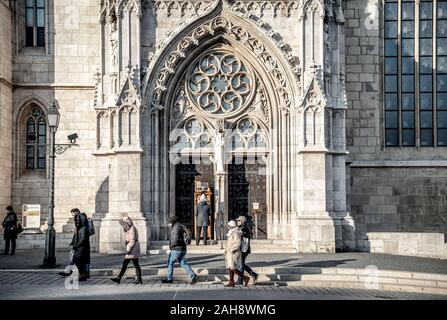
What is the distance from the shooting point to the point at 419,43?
25078 mm

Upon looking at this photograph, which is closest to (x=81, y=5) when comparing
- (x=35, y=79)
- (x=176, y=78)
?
(x=35, y=79)

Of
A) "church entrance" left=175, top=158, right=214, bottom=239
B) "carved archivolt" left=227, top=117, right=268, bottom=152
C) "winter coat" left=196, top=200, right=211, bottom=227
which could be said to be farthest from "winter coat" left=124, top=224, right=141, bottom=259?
"carved archivolt" left=227, top=117, right=268, bottom=152

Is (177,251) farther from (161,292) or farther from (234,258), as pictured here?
(161,292)

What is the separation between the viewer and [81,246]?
1556 centimetres

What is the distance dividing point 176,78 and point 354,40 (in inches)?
290

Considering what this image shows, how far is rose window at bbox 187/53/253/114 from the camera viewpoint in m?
22.6

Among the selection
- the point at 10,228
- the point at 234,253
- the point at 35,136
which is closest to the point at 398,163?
the point at 234,253

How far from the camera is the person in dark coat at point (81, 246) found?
1555 centimetres

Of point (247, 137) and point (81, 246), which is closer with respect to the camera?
point (81, 246)

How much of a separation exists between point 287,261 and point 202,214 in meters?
4.13

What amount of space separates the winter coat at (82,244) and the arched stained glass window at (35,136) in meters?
9.91

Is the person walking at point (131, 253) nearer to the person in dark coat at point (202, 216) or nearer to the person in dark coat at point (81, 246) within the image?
the person in dark coat at point (81, 246)

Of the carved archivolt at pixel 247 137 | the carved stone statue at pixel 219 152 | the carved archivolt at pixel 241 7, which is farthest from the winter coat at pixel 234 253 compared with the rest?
the carved archivolt at pixel 241 7

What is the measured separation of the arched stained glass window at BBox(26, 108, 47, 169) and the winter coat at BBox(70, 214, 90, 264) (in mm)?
9915
